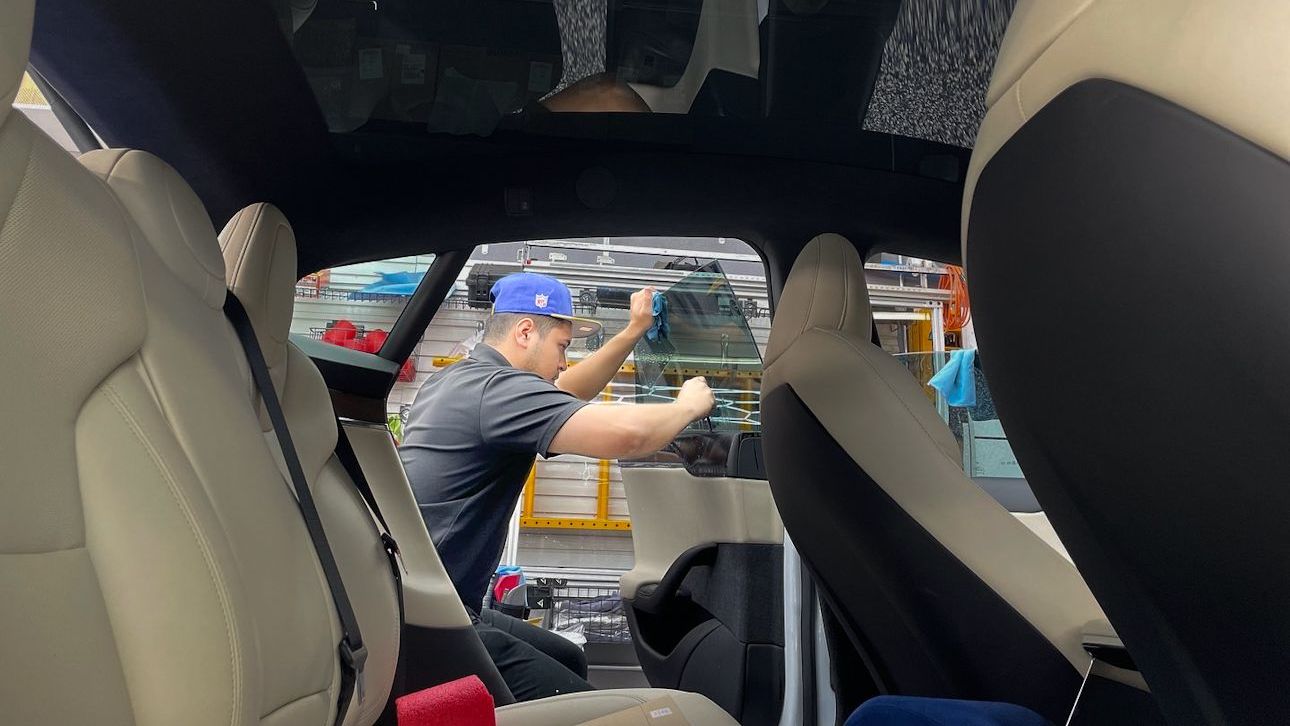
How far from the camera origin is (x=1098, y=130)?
1.69 ft

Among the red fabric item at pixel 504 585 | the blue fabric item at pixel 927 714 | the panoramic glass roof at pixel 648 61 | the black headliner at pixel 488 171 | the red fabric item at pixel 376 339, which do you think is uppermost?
the panoramic glass roof at pixel 648 61

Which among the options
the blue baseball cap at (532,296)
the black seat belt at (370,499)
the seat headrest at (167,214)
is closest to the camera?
the seat headrest at (167,214)

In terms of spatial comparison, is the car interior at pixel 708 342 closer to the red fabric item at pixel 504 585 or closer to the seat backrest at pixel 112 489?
the seat backrest at pixel 112 489

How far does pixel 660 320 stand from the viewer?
233 centimetres

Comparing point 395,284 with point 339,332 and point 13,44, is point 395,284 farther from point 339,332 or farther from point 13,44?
point 13,44

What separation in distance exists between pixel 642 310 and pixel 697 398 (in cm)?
32

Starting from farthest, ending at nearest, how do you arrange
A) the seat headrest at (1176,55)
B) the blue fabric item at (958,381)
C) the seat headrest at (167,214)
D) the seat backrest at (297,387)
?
the blue fabric item at (958,381) < the seat backrest at (297,387) < the seat headrest at (167,214) < the seat headrest at (1176,55)

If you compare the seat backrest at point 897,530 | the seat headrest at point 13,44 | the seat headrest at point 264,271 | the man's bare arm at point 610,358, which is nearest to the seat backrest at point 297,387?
the seat headrest at point 264,271

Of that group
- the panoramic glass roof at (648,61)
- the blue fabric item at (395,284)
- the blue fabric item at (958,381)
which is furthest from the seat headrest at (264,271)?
the blue fabric item at (958,381)

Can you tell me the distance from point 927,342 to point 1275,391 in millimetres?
2264

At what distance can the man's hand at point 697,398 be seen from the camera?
2.04 meters

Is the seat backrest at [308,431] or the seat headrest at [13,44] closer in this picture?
the seat headrest at [13,44]

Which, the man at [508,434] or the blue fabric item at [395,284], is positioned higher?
the blue fabric item at [395,284]

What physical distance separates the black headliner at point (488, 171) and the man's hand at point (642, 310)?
0.36m
